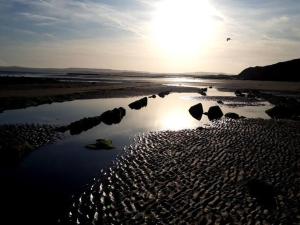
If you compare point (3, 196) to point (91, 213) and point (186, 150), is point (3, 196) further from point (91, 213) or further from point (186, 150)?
point (186, 150)

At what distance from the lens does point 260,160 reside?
78.1 feet

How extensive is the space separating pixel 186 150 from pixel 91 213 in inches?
509

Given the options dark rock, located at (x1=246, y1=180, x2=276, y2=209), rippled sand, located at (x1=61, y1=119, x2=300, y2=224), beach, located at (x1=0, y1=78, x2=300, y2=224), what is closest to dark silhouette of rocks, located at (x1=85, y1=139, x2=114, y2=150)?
beach, located at (x1=0, y1=78, x2=300, y2=224)

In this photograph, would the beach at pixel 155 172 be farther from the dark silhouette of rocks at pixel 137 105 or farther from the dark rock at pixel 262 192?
the dark silhouette of rocks at pixel 137 105

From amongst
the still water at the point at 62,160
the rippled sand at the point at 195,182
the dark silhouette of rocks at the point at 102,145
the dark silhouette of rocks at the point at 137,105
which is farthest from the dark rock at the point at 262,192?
the dark silhouette of rocks at the point at 137,105

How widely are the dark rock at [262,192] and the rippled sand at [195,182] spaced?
0.27m

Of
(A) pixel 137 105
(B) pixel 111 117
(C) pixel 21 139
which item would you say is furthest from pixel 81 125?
(A) pixel 137 105

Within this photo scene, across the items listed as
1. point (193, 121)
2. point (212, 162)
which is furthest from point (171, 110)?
point (212, 162)

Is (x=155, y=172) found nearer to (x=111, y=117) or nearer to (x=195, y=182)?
(x=195, y=182)

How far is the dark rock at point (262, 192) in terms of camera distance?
16547 millimetres

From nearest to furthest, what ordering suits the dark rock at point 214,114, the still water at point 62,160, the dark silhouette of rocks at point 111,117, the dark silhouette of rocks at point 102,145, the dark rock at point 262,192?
1. the dark rock at point 262,192
2. the still water at point 62,160
3. the dark silhouette of rocks at point 102,145
4. the dark silhouette of rocks at point 111,117
5. the dark rock at point 214,114

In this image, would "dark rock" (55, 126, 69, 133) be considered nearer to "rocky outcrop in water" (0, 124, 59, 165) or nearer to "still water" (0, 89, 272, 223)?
Answer: "rocky outcrop in water" (0, 124, 59, 165)

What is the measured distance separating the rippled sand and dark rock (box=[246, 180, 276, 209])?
0.27 m

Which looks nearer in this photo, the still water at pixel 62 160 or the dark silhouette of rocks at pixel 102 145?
the still water at pixel 62 160
